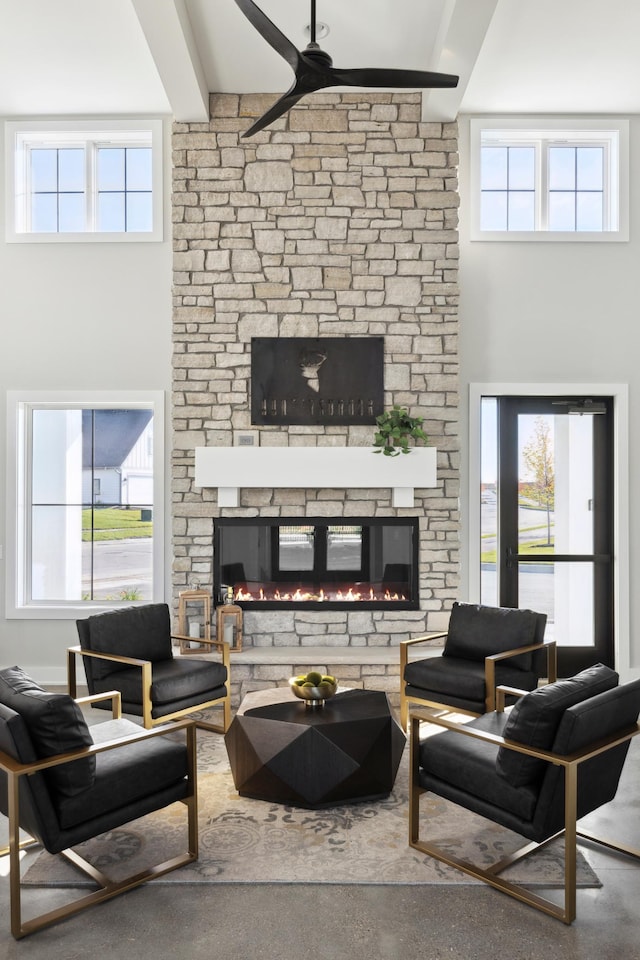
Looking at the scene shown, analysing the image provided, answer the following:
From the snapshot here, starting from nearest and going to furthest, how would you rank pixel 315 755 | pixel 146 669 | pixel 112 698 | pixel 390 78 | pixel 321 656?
pixel 390 78, pixel 315 755, pixel 112 698, pixel 146 669, pixel 321 656

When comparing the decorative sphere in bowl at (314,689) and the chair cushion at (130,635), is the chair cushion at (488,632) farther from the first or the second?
the chair cushion at (130,635)

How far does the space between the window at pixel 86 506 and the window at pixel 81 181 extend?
1501mm

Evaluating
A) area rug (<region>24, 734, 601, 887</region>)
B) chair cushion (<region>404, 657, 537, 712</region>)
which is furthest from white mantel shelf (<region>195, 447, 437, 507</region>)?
area rug (<region>24, 734, 601, 887</region>)

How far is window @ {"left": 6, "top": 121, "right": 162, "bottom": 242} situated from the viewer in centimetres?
574

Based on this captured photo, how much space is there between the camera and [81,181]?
19.0ft

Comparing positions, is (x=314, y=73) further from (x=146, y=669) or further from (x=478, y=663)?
(x=478, y=663)

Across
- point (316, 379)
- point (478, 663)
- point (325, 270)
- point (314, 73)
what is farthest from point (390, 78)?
point (478, 663)

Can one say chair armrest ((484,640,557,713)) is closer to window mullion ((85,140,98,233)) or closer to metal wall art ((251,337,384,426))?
metal wall art ((251,337,384,426))

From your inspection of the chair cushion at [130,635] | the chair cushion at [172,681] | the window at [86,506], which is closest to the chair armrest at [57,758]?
the chair cushion at [172,681]

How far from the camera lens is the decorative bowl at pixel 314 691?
3.73 m

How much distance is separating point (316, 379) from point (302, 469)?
27.5 inches

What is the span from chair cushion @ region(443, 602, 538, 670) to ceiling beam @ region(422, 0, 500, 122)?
3510 mm

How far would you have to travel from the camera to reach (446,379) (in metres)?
5.46

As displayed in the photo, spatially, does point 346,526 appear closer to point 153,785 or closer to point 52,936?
point 153,785
